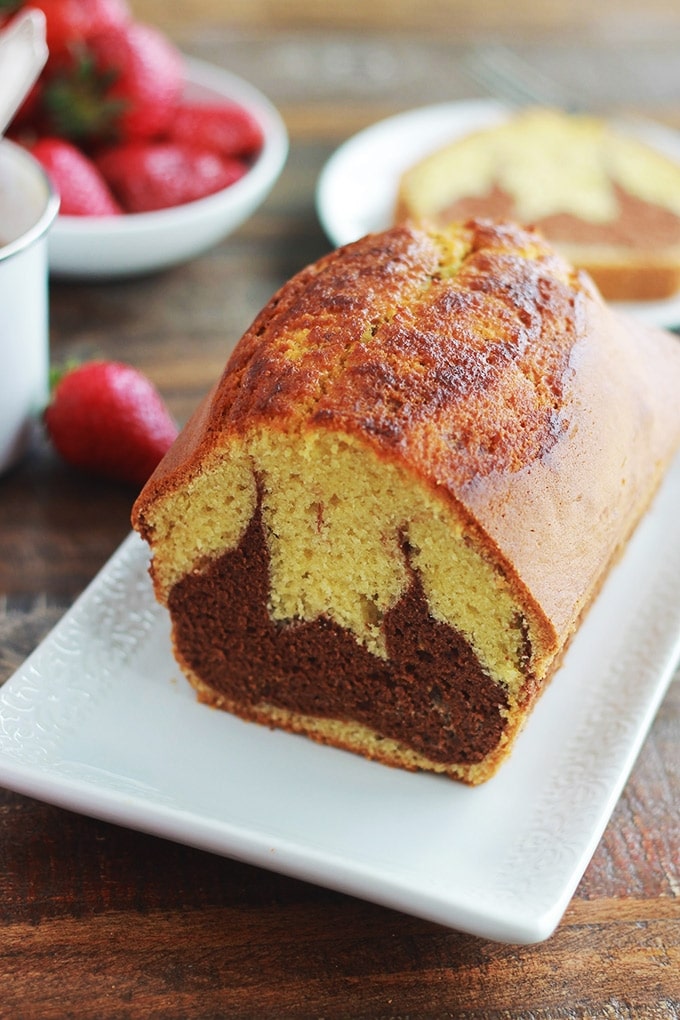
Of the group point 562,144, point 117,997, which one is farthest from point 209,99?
point 117,997

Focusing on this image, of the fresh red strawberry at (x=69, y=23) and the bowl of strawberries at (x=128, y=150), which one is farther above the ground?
the fresh red strawberry at (x=69, y=23)

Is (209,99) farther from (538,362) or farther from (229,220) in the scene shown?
(538,362)

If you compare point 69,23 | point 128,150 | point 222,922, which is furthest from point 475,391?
point 69,23

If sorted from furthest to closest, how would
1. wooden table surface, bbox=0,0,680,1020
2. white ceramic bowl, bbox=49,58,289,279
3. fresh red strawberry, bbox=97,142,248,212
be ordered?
1. fresh red strawberry, bbox=97,142,248,212
2. white ceramic bowl, bbox=49,58,289,279
3. wooden table surface, bbox=0,0,680,1020

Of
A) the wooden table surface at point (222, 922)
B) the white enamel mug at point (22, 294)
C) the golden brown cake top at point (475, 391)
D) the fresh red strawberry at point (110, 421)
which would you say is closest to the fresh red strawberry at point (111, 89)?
the white enamel mug at point (22, 294)

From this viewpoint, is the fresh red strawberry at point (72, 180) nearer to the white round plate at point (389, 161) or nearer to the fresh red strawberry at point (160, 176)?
the fresh red strawberry at point (160, 176)

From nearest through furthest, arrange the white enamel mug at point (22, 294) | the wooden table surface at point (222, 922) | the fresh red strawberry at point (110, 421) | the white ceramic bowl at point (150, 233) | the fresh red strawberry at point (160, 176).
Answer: the wooden table surface at point (222, 922), the white enamel mug at point (22, 294), the fresh red strawberry at point (110, 421), the white ceramic bowl at point (150, 233), the fresh red strawberry at point (160, 176)

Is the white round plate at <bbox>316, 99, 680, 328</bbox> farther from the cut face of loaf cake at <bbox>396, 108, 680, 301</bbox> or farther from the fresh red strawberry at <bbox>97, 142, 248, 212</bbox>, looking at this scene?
the fresh red strawberry at <bbox>97, 142, 248, 212</bbox>

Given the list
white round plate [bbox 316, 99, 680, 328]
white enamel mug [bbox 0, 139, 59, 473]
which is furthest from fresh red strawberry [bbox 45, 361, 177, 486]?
white round plate [bbox 316, 99, 680, 328]
